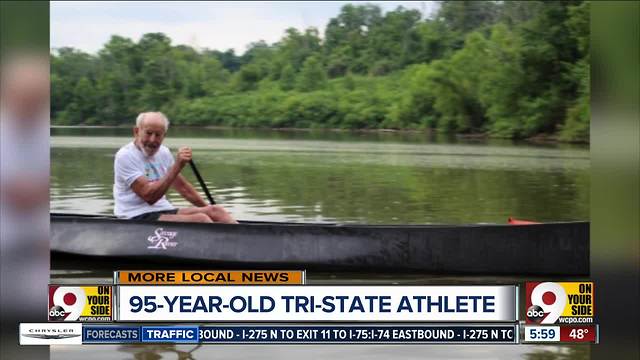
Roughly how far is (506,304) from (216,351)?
1.62 m

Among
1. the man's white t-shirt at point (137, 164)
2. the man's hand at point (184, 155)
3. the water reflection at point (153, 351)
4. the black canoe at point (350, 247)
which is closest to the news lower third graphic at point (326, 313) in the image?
the water reflection at point (153, 351)

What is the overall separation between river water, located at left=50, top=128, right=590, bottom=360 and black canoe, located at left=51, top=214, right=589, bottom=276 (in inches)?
4.7

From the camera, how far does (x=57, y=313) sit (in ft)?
17.3

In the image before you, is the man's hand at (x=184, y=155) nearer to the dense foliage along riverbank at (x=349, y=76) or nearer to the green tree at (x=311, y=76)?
the dense foliage along riverbank at (x=349, y=76)

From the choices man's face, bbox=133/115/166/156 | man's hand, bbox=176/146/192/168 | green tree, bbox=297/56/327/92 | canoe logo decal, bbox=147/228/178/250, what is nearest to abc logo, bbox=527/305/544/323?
man's hand, bbox=176/146/192/168

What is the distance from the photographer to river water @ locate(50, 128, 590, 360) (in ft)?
19.9

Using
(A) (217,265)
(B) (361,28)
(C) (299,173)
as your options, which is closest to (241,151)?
(C) (299,173)

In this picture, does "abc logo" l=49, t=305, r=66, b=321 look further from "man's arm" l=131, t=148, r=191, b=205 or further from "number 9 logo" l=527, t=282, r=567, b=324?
"man's arm" l=131, t=148, r=191, b=205

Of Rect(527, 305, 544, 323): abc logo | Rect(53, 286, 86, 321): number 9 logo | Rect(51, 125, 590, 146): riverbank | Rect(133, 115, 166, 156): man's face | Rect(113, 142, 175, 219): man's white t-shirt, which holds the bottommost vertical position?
Rect(527, 305, 544, 323): abc logo

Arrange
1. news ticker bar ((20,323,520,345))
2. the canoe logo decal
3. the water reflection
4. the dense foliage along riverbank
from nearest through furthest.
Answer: news ticker bar ((20,323,520,345)) → the water reflection → the canoe logo decal → the dense foliage along riverbank

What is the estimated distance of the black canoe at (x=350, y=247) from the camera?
8.70 metres

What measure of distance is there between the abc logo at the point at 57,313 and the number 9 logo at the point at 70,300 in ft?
0.05

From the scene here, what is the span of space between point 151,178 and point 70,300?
3.34 m

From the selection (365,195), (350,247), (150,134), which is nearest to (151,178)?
(150,134)
